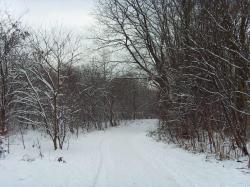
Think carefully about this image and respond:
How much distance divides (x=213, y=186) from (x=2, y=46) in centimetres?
1806

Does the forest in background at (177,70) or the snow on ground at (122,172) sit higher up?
the forest in background at (177,70)

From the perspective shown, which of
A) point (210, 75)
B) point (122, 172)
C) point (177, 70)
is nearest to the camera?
point (122, 172)

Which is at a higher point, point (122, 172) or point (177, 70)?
point (177, 70)

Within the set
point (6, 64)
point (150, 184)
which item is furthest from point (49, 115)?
point (150, 184)

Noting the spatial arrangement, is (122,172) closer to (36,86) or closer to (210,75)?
(210,75)

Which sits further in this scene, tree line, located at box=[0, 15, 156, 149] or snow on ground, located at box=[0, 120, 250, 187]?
tree line, located at box=[0, 15, 156, 149]

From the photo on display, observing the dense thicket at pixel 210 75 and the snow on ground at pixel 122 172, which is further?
the dense thicket at pixel 210 75

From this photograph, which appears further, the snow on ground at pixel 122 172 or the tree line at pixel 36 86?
the tree line at pixel 36 86

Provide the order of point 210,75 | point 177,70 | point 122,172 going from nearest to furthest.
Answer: point 122,172 < point 210,75 < point 177,70

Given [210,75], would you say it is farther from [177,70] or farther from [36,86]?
[36,86]

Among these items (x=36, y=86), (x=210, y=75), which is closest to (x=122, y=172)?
(x=210, y=75)

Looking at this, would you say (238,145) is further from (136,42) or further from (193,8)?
(136,42)

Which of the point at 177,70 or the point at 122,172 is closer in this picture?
the point at 122,172

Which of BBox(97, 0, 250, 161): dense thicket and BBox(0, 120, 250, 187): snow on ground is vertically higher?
BBox(97, 0, 250, 161): dense thicket
